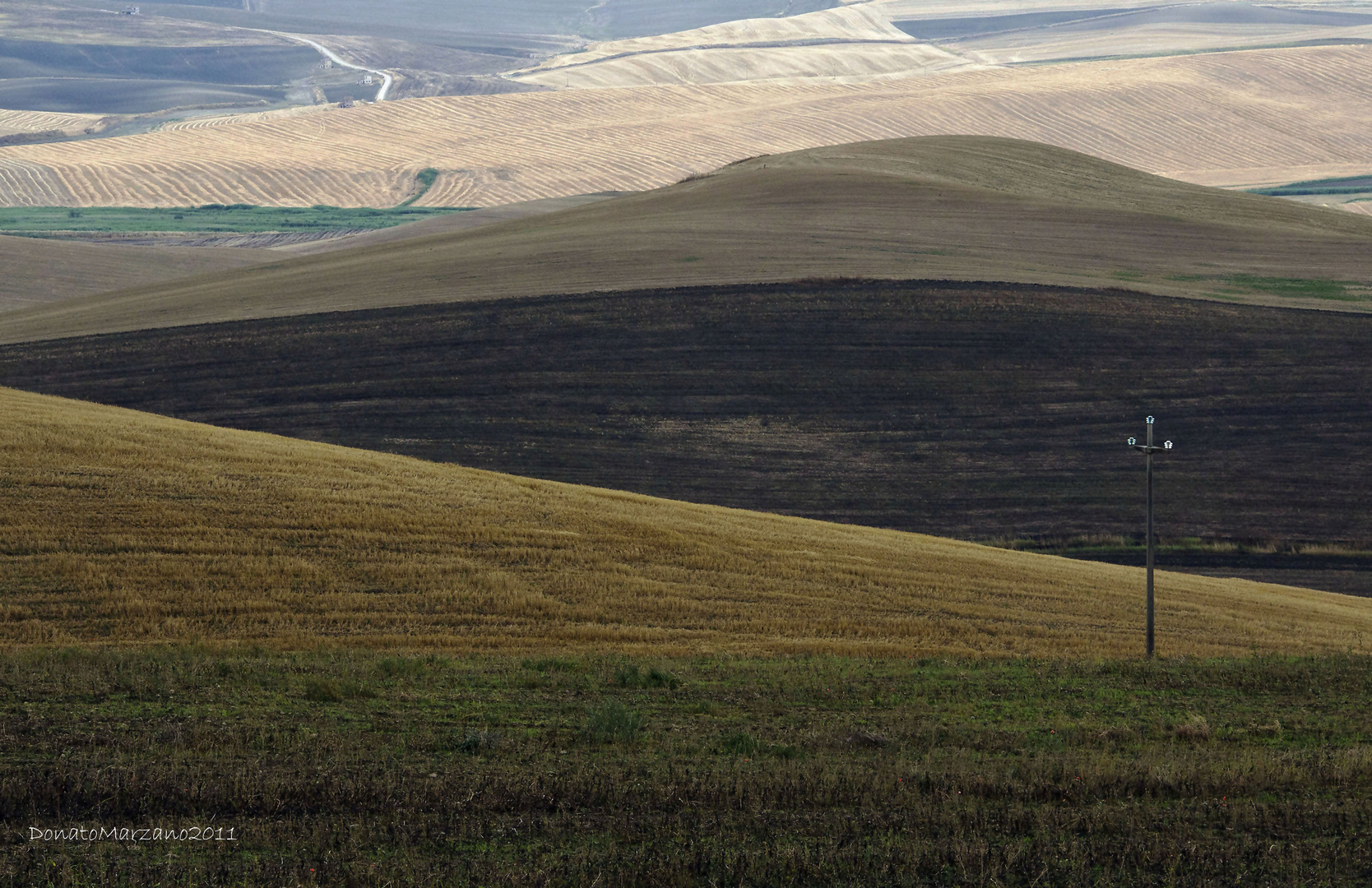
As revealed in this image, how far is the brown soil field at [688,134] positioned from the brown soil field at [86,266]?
23751 millimetres

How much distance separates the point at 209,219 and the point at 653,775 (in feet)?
339

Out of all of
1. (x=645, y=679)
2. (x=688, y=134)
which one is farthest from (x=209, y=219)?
(x=645, y=679)

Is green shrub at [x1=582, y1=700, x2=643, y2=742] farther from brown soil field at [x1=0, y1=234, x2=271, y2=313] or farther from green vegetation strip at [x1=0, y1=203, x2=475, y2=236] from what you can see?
green vegetation strip at [x1=0, y1=203, x2=475, y2=236]

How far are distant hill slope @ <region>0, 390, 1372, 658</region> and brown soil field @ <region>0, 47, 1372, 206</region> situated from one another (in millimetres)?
89388

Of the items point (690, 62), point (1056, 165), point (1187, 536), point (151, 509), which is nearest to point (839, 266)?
point (1187, 536)

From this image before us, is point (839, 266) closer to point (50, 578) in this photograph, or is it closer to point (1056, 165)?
point (1056, 165)

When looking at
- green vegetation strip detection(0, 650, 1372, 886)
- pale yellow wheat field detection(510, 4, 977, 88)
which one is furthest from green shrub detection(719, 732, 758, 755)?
pale yellow wheat field detection(510, 4, 977, 88)

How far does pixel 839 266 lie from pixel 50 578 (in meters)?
37.2

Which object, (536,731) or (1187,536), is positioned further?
(1187,536)

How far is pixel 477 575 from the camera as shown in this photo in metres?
20.0

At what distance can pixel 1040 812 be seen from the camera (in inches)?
383

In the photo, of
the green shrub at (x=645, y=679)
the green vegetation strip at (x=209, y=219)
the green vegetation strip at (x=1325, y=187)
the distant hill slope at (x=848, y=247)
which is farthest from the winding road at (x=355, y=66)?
the green shrub at (x=645, y=679)

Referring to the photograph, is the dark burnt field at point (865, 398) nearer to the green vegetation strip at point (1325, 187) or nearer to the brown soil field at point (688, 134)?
the green vegetation strip at point (1325, 187)

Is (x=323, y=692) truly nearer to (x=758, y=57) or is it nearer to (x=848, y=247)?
(x=848, y=247)
